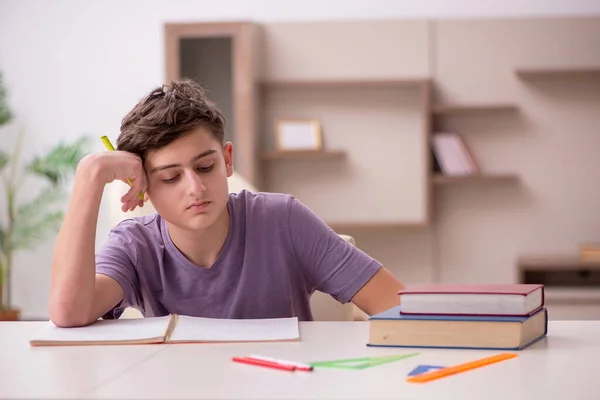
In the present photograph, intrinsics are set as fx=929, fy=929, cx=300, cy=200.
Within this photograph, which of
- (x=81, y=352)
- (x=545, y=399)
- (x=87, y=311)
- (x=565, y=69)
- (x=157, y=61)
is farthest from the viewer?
(x=157, y=61)

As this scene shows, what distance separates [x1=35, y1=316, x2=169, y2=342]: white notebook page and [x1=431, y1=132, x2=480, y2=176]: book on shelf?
11.3ft

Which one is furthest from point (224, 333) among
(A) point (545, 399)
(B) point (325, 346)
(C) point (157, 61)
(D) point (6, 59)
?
(D) point (6, 59)

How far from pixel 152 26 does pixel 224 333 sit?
4.10 metres

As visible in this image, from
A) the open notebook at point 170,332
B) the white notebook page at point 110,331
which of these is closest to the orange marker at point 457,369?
the open notebook at point 170,332

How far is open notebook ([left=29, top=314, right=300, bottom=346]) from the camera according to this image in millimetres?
1521

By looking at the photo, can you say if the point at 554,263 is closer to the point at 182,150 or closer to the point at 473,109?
the point at 473,109

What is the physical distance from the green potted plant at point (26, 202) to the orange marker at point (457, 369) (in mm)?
4063

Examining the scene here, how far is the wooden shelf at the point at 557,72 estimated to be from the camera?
488 cm

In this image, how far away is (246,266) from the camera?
197 centimetres

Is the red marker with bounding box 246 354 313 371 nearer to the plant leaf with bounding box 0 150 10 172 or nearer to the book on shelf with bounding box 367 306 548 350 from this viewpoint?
the book on shelf with bounding box 367 306 548 350

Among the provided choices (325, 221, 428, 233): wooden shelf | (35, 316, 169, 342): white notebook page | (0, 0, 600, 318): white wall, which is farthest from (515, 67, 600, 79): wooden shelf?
(35, 316, 169, 342): white notebook page

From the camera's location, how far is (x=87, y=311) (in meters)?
Result: 1.69

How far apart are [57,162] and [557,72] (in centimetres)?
275

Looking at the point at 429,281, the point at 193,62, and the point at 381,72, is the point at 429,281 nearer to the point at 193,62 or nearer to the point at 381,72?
the point at 381,72
